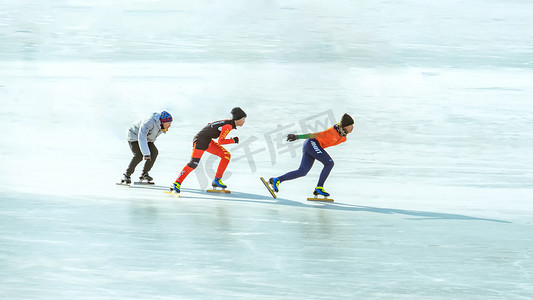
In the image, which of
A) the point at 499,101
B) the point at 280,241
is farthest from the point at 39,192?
the point at 499,101

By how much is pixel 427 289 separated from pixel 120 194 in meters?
4.27

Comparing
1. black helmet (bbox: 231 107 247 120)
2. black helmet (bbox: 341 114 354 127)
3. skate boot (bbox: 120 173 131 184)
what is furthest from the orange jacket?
skate boot (bbox: 120 173 131 184)

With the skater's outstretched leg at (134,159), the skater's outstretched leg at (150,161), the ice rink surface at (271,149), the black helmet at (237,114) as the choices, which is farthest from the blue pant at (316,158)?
the skater's outstretched leg at (134,159)

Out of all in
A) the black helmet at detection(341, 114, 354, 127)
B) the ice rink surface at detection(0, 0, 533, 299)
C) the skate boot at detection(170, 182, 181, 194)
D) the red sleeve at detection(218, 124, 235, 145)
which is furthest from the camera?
the skate boot at detection(170, 182, 181, 194)

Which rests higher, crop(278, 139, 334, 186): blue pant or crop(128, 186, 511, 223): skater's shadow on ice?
crop(278, 139, 334, 186): blue pant

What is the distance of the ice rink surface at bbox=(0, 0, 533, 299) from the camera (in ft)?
17.0

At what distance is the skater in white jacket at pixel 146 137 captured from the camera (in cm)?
839

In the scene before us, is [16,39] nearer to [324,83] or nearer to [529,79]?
[324,83]

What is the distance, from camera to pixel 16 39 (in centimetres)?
1720

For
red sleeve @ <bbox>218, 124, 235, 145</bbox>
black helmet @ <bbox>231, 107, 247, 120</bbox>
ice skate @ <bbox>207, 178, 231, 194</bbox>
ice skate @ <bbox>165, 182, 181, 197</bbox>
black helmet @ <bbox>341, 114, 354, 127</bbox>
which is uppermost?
black helmet @ <bbox>341, 114, 354, 127</bbox>

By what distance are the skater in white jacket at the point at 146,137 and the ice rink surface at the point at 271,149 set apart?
0.32 meters

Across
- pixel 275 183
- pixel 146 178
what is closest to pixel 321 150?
pixel 275 183

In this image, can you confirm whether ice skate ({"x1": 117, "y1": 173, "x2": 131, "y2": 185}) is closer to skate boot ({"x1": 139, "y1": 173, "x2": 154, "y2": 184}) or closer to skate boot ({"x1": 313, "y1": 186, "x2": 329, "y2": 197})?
skate boot ({"x1": 139, "y1": 173, "x2": 154, "y2": 184})

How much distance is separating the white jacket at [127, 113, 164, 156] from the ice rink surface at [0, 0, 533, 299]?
1.80ft
